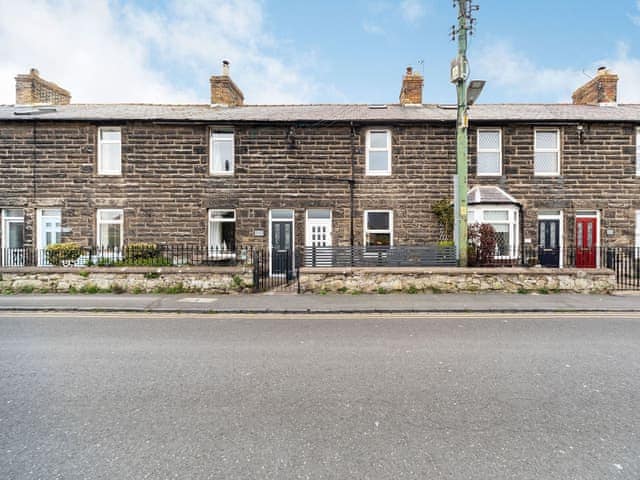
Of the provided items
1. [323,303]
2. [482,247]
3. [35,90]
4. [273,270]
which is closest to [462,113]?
[482,247]

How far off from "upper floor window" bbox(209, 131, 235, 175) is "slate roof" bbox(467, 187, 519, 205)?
9864mm

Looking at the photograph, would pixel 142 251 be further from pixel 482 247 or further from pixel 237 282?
pixel 482 247

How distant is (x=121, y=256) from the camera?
14242mm

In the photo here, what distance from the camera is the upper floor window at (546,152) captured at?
50.4 feet

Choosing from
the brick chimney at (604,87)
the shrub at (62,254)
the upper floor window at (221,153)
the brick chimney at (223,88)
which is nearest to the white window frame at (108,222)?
the shrub at (62,254)

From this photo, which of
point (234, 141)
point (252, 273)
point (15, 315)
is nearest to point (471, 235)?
point (252, 273)

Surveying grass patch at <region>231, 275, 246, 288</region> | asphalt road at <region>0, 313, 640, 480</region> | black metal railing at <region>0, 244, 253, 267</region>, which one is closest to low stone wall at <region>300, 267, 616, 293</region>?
grass patch at <region>231, 275, 246, 288</region>

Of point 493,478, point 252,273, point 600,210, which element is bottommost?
point 493,478

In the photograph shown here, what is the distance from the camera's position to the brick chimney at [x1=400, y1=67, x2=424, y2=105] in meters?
17.4

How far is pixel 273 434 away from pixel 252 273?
7.65m

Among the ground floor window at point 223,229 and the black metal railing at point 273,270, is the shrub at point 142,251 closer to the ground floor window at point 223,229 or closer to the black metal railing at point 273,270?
the ground floor window at point 223,229

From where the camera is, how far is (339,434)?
10.3 feet

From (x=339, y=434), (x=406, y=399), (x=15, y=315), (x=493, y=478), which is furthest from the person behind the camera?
(x=15, y=315)

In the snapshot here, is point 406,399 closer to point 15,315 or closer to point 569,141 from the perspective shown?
point 15,315
